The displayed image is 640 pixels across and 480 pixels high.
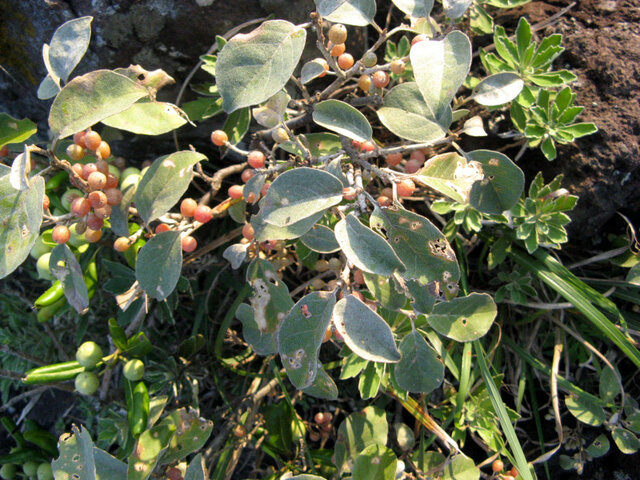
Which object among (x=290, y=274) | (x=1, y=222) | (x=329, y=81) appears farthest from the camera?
(x=290, y=274)

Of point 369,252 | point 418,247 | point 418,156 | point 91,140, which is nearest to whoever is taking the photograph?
point 369,252

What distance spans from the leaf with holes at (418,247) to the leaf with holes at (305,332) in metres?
0.19

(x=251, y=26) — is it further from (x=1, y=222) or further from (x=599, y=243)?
(x=599, y=243)

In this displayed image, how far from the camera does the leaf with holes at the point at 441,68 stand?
920mm

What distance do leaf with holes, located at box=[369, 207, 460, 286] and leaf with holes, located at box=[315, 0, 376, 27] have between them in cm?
45

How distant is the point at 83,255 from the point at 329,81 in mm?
969

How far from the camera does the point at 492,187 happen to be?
1.11 metres

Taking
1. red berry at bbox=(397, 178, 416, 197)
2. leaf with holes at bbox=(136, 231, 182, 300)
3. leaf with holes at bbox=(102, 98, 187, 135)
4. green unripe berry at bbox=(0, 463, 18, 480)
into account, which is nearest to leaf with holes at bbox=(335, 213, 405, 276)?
red berry at bbox=(397, 178, 416, 197)

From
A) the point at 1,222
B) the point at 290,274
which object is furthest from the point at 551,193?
the point at 1,222

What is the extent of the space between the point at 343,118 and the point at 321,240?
0.94 feet

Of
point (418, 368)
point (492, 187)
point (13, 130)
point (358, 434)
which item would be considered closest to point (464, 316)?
point (418, 368)

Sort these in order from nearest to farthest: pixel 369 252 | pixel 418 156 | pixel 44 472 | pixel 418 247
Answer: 1. pixel 369 252
2. pixel 418 247
3. pixel 418 156
4. pixel 44 472

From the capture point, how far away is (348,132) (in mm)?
1081

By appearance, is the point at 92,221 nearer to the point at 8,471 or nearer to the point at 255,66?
the point at 255,66
